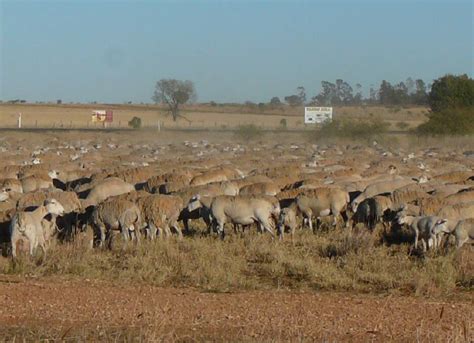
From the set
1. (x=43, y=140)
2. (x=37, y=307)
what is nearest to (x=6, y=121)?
(x=43, y=140)

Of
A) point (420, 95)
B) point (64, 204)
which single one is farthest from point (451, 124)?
point (420, 95)

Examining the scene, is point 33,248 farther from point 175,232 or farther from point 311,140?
point 311,140

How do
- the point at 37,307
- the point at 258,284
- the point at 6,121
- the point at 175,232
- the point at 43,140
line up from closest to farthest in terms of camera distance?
1. the point at 37,307
2. the point at 258,284
3. the point at 175,232
4. the point at 43,140
5. the point at 6,121

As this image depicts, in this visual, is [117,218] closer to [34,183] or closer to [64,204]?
[64,204]

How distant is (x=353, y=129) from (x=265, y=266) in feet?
161

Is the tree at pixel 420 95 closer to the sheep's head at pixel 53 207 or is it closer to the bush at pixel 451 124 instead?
the bush at pixel 451 124

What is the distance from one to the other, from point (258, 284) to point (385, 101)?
6168 inches

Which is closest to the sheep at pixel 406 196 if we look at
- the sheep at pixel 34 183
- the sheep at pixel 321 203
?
the sheep at pixel 321 203

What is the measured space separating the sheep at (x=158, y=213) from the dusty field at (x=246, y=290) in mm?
610

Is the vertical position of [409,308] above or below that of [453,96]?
below

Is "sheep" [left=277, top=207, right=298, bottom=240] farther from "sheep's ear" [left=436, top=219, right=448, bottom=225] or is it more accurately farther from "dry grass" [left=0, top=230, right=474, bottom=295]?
"sheep's ear" [left=436, top=219, right=448, bottom=225]

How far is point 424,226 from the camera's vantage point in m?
17.7

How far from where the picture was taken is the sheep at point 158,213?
725 inches

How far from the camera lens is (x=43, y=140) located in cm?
6153
